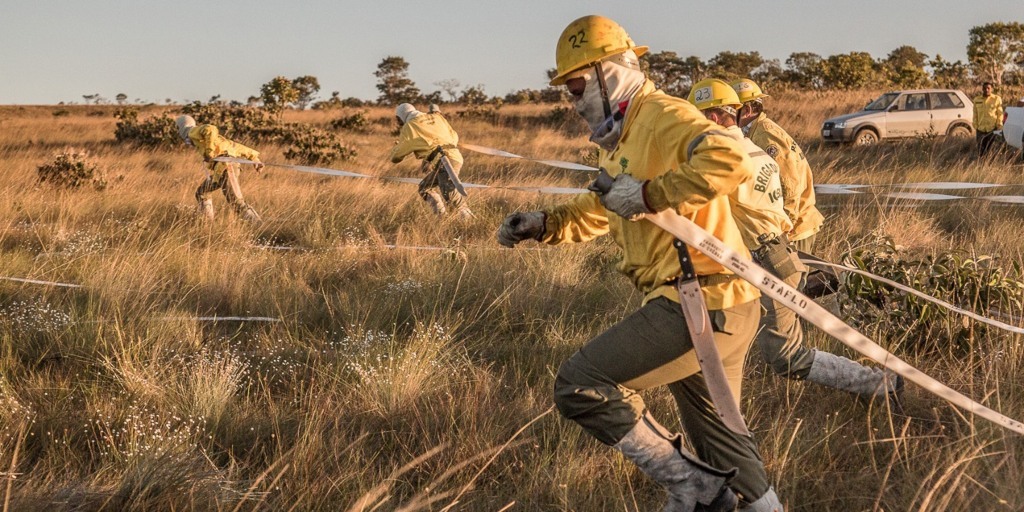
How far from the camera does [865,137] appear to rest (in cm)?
2052

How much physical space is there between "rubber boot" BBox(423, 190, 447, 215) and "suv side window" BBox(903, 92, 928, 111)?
14287mm

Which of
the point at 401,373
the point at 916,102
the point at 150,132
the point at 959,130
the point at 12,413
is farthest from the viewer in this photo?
the point at 150,132

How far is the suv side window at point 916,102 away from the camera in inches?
827

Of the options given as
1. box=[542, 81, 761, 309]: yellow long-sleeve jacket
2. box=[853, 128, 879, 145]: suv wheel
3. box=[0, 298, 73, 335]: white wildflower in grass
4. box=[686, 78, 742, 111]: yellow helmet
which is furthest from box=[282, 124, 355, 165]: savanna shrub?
box=[542, 81, 761, 309]: yellow long-sleeve jacket

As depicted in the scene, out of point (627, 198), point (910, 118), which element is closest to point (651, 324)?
point (627, 198)

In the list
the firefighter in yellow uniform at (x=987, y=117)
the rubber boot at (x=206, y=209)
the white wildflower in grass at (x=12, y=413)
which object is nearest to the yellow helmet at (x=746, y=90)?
the white wildflower in grass at (x=12, y=413)

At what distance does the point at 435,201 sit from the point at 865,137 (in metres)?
13.2

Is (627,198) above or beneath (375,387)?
above

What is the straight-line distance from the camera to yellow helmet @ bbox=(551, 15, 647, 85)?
304cm

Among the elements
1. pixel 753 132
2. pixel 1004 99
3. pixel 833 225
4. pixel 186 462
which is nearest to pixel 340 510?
pixel 186 462

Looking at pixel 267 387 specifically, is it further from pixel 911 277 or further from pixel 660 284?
pixel 911 277

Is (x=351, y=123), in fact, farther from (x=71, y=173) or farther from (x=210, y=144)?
(x=210, y=144)

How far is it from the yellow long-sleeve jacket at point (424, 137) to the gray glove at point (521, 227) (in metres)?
7.34

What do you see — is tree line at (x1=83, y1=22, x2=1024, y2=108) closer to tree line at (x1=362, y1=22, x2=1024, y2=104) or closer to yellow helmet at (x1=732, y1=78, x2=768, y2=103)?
tree line at (x1=362, y1=22, x2=1024, y2=104)
